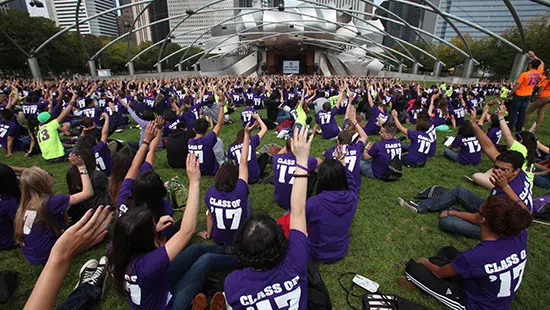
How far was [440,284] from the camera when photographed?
9.44ft

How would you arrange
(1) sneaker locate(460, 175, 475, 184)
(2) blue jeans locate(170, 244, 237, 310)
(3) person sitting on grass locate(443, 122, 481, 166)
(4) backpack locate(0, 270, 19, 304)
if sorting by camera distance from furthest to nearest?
(3) person sitting on grass locate(443, 122, 481, 166)
(1) sneaker locate(460, 175, 475, 184)
(4) backpack locate(0, 270, 19, 304)
(2) blue jeans locate(170, 244, 237, 310)

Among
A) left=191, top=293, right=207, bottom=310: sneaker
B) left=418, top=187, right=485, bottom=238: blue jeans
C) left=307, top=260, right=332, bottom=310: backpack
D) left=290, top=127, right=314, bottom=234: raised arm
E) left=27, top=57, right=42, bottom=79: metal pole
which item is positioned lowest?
left=27, top=57, right=42, bottom=79: metal pole

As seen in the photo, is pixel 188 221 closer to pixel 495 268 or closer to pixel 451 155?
pixel 495 268

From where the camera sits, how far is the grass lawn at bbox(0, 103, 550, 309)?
10.2 ft

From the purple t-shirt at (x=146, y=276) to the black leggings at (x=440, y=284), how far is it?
280 cm

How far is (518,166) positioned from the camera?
3344 millimetres

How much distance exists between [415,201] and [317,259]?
9.77 feet

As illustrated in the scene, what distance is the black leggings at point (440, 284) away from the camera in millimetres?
2742

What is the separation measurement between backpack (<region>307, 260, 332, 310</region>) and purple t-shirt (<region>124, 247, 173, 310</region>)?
54.8 inches

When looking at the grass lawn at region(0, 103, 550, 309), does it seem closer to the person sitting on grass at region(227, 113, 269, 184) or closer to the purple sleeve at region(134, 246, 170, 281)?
the person sitting on grass at region(227, 113, 269, 184)

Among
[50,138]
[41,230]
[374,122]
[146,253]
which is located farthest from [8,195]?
[374,122]

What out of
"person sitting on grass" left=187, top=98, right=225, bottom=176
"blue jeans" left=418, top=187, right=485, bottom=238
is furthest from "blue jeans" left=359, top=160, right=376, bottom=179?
"person sitting on grass" left=187, top=98, right=225, bottom=176

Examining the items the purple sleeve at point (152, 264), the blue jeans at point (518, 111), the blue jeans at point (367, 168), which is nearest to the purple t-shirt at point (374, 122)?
the blue jeans at point (367, 168)

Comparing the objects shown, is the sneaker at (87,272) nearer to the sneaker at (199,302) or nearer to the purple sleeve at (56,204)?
the purple sleeve at (56,204)
